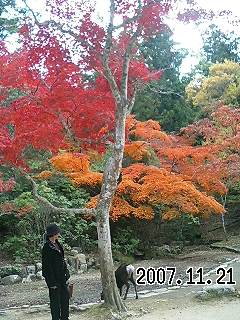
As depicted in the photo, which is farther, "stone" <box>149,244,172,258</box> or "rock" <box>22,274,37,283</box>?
"stone" <box>149,244,172,258</box>

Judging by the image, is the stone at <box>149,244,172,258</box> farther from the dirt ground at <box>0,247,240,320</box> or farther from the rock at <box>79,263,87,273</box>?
the rock at <box>79,263,87,273</box>

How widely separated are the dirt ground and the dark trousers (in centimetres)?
111

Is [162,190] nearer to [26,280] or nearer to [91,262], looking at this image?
[91,262]

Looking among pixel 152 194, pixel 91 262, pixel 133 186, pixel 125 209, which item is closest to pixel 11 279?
pixel 91 262

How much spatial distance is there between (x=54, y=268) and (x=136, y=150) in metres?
10.1

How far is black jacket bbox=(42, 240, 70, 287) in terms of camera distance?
19.5ft

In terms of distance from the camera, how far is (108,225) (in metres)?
7.39

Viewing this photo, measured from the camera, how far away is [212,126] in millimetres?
17828

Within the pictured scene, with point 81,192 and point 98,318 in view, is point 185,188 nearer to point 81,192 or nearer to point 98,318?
point 81,192

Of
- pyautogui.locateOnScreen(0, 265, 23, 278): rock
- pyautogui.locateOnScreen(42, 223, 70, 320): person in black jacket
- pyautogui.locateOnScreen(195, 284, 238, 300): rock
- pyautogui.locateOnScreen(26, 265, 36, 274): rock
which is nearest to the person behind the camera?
pyautogui.locateOnScreen(42, 223, 70, 320): person in black jacket

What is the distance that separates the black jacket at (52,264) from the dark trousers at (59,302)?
124mm

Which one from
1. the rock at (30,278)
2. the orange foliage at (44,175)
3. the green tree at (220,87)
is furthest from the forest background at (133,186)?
the green tree at (220,87)

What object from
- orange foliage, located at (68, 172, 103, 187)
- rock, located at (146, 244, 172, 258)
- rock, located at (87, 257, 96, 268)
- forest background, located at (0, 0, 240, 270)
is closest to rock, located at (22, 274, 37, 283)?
forest background, located at (0, 0, 240, 270)

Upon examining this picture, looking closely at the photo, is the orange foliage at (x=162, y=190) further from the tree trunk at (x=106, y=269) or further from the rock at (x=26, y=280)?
the tree trunk at (x=106, y=269)
